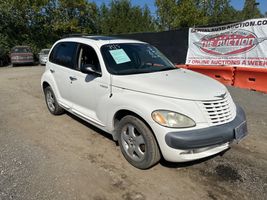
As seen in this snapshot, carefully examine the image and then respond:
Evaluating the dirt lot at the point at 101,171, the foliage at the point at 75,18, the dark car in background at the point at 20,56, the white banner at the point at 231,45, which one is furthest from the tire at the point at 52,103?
the foliage at the point at 75,18

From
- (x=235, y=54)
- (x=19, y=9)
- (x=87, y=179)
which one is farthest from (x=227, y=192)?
(x=19, y=9)

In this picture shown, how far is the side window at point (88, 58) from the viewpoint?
409 cm

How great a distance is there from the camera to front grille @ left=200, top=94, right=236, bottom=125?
315 cm

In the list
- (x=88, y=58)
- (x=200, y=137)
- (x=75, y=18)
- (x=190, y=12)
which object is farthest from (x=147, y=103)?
(x=75, y=18)

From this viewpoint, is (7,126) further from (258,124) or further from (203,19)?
(203,19)

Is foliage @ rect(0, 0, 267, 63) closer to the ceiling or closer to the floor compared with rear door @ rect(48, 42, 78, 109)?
closer to the ceiling

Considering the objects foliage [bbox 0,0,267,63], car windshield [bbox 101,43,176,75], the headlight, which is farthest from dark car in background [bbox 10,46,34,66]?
the headlight

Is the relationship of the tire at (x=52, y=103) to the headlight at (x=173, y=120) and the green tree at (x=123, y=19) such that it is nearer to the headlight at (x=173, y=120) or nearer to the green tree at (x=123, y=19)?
the headlight at (x=173, y=120)

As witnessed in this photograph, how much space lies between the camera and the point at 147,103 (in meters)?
3.22

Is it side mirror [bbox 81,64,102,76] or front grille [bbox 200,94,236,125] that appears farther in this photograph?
side mirror [bbox 81,64,102,76]

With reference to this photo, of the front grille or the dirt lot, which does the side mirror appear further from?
the front grille

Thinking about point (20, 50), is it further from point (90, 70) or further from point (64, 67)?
point (90, 70)

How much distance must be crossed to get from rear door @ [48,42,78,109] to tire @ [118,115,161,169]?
166 centimetres

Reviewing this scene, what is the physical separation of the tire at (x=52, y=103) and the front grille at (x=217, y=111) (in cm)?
347
